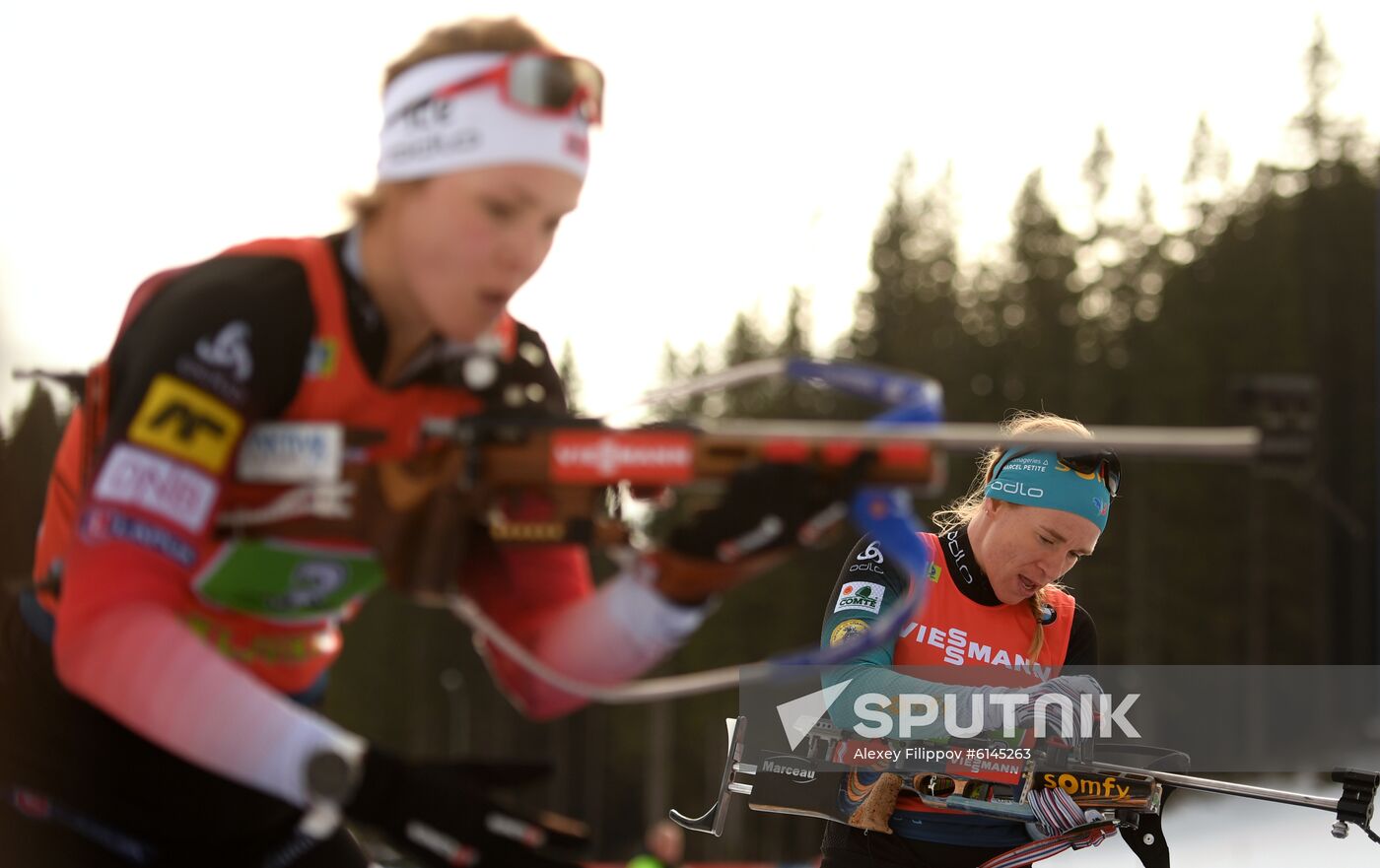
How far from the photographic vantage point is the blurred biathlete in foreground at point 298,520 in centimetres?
207

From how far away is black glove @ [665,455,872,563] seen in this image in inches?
89.7

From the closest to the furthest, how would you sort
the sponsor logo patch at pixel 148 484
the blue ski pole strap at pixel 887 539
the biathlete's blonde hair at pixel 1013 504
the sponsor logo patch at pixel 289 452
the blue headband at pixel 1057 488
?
the sponsor logo patch at pixel 148 484 → the sponsor logo patch at pixel 289 452 → the blue ski pole strap at pixel 887 539 → the blue headband at pixel 1057 488 → the biathlete's blonde hair at pixel 1013 504

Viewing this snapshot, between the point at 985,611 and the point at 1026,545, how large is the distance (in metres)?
0.22

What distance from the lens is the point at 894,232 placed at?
113 ft

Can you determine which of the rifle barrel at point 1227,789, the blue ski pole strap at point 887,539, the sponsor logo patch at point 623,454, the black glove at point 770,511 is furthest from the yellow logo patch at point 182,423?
the rifle barrel at point 1227,789

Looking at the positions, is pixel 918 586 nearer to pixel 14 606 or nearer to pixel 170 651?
pixel 170 651

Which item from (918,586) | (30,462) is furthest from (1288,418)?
(30,462)

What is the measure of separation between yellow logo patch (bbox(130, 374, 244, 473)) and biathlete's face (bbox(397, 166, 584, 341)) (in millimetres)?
390

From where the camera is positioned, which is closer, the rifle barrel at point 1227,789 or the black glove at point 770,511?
the black glove at point 770,511

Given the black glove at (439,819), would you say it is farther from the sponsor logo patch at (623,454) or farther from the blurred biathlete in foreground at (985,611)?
the blurred biathlete in foreground at (985,611)

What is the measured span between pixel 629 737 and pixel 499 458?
34.9 metres
